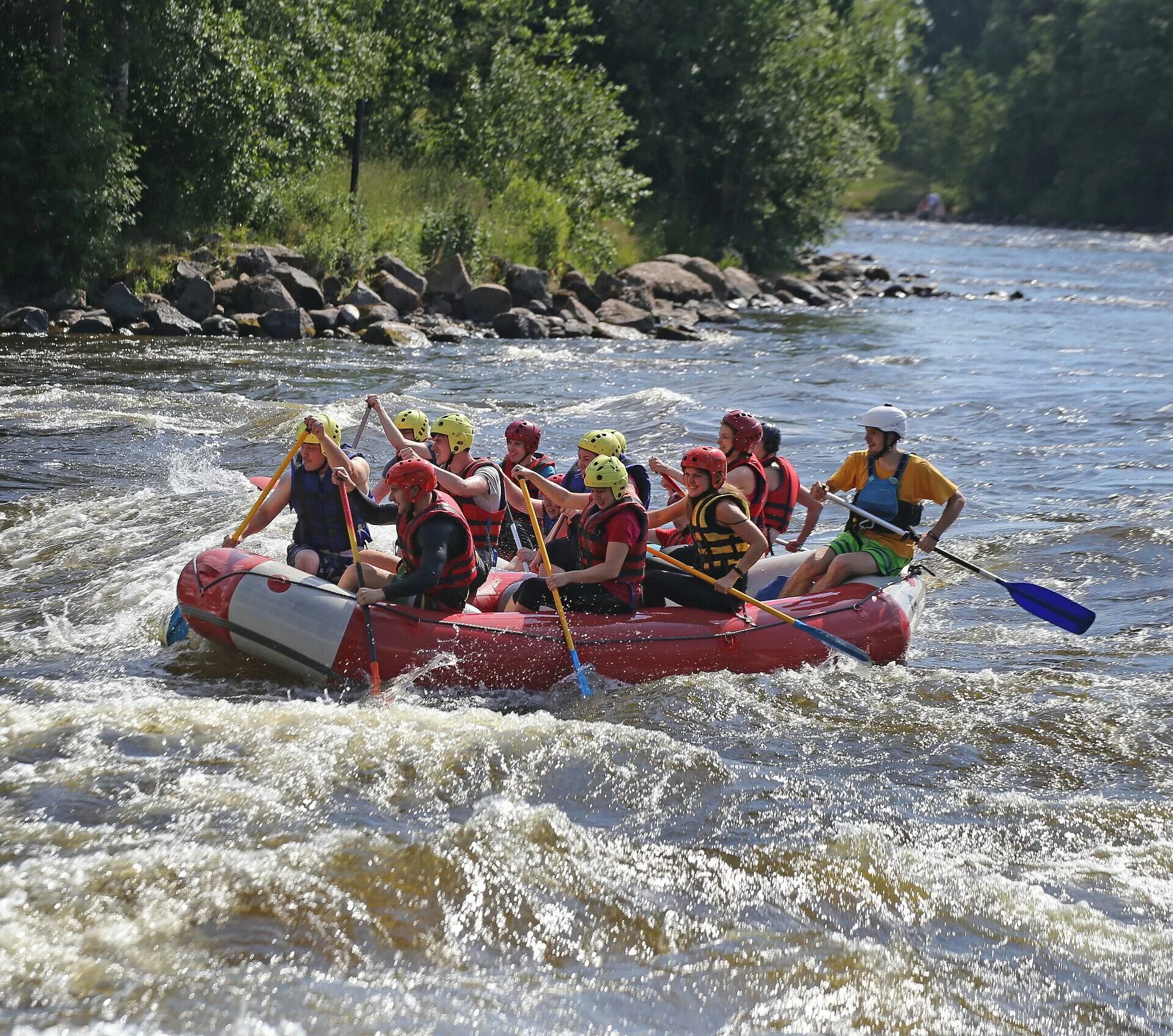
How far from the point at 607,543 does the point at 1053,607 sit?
9.06 feet

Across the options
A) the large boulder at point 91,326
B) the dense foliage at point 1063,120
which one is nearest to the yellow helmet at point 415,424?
the large boulder at point 91,326

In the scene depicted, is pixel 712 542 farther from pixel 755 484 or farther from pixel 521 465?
pixel 521 465

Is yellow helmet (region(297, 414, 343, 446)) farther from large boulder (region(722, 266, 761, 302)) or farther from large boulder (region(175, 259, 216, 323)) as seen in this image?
large boulder (region(722, 266, 761, 302))

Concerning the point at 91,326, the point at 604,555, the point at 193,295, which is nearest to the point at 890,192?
the point at 193,295

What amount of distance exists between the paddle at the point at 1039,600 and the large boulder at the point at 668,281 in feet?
60.3

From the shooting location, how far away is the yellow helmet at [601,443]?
764 cm

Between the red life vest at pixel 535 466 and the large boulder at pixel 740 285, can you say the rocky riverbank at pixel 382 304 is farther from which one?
the red life vest at pixel 535 466

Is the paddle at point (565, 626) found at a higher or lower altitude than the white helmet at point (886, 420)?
lower

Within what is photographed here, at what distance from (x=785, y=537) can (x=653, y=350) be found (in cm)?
1088

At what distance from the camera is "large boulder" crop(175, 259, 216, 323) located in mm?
19125

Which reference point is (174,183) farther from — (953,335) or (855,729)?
(855,729)

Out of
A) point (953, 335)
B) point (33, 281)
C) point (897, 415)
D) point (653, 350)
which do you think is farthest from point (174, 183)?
point (897, 415)

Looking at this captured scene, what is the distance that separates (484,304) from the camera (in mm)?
22078

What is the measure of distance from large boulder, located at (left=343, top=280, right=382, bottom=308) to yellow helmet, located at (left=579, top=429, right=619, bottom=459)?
1380cm
